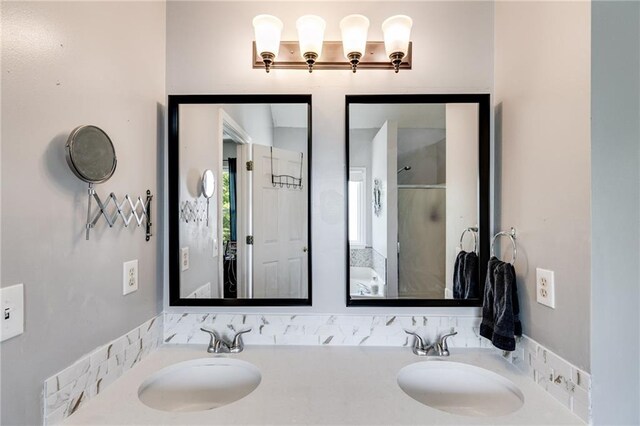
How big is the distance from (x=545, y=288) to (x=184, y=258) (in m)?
1.42

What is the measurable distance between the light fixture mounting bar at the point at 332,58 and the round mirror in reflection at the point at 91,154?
0.70 m

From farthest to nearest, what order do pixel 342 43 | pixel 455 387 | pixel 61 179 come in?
pixel 342 43, pixel 455 387, pixel 61 179

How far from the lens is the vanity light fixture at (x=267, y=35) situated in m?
1.24

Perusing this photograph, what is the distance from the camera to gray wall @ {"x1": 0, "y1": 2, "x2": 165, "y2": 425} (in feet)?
2.39

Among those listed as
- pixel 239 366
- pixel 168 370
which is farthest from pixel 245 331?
pixel 168 370

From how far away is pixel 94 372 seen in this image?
979mm

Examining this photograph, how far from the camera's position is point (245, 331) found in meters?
1.31

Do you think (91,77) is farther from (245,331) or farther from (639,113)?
(639,113)

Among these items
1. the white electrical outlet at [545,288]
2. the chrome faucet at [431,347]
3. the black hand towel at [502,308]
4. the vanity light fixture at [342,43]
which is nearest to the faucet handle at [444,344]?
the chrome faucet at [431,347]

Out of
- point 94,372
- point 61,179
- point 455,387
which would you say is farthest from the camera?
point 455,387

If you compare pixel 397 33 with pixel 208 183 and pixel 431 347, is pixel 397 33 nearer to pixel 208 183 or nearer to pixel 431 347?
pixel 208 183

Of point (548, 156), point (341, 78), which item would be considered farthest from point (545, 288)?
point (341, 78)

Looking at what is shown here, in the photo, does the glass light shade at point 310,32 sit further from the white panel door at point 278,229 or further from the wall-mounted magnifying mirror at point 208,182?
the wall-mounted magnifying mirror at point 208,182

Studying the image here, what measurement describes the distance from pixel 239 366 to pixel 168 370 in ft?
0.87
